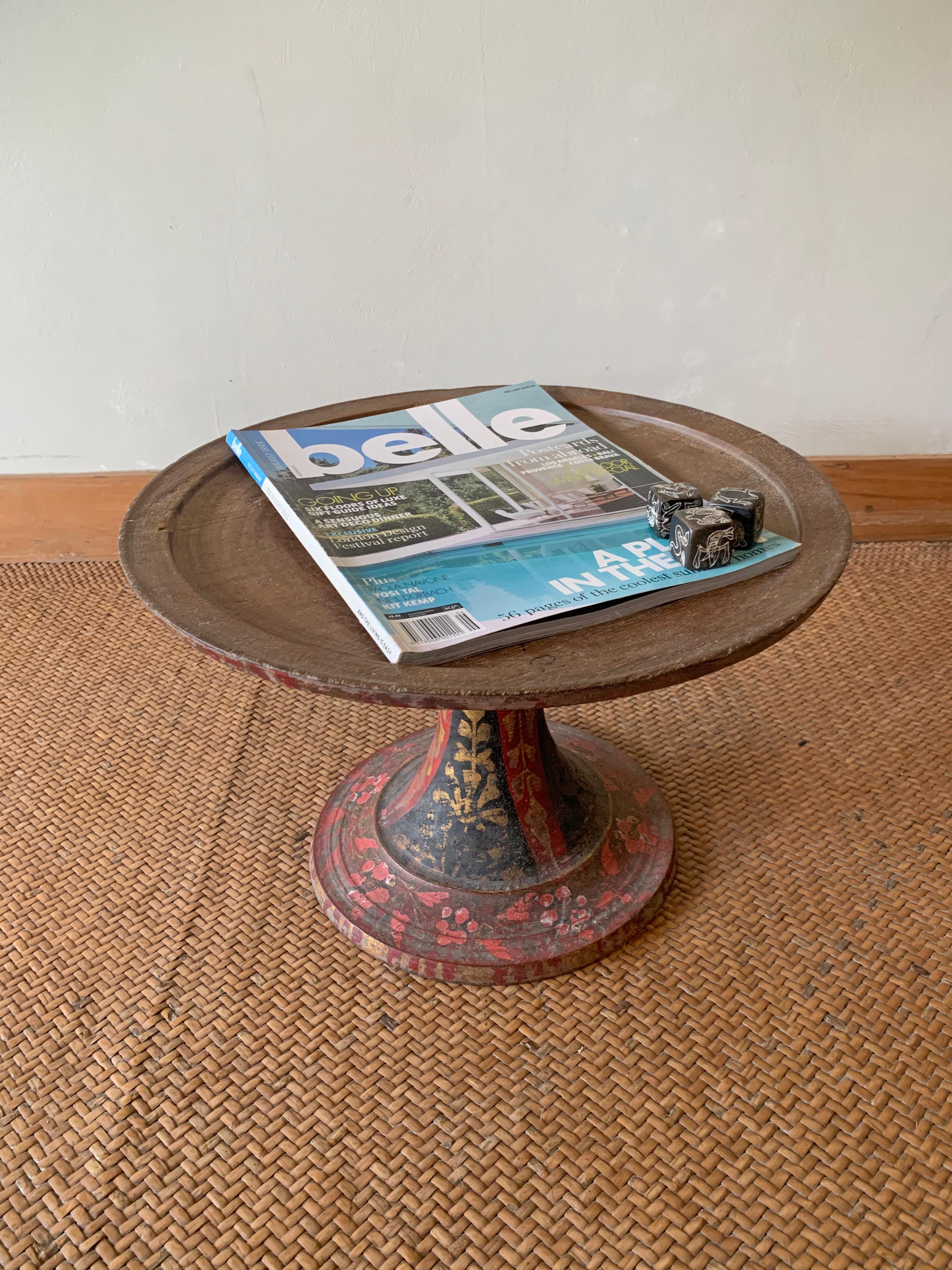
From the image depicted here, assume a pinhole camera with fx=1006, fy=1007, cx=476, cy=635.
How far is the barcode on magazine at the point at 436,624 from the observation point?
31.8 inches

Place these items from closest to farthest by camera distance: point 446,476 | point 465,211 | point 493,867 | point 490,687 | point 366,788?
1. point 490,687
2. point 446,476
3. point 493,867
4. point 366,788
5. point 465,211

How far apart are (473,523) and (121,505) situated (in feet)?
3.92

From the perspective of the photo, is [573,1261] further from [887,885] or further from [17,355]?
[17,355]

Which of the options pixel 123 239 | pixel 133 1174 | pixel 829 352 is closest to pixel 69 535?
pixel 123 239

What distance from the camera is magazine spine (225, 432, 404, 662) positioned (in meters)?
0.80

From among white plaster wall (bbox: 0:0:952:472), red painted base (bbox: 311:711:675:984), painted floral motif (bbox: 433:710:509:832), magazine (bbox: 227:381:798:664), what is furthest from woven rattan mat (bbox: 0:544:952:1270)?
white plaster wall (bbox: 0:0:952:472)

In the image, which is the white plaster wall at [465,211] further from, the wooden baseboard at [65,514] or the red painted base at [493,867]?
the red painted base at [493,867]

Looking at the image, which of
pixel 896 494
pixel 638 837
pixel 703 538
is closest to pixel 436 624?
pixel 703 538

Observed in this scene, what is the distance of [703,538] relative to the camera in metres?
0.88

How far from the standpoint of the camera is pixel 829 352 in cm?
184

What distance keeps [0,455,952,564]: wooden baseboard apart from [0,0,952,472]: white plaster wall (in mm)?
48

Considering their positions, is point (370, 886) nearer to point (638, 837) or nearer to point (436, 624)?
point (638, 837)

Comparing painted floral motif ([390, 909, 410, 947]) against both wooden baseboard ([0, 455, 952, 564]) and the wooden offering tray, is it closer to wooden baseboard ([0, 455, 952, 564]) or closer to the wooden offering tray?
the wooden offering tray

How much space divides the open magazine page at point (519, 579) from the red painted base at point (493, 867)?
27cm
